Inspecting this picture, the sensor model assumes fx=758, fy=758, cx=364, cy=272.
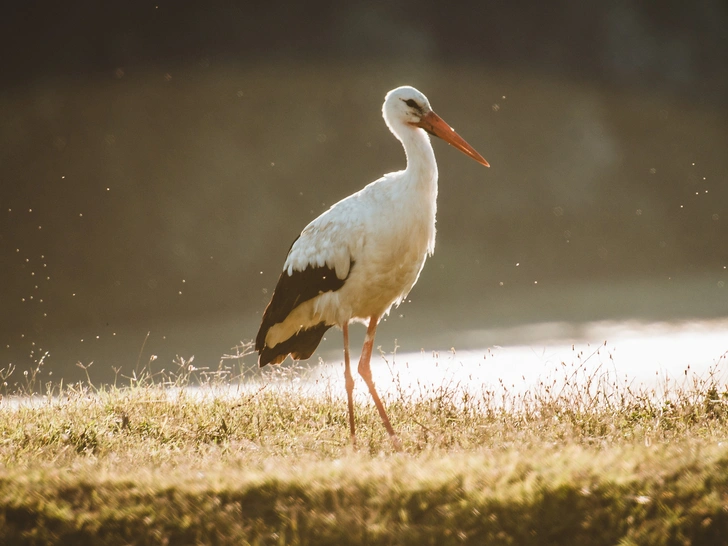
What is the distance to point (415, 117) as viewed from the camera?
6.10m

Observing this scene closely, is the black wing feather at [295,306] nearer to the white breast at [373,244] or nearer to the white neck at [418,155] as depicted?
the white breast at [373,244]

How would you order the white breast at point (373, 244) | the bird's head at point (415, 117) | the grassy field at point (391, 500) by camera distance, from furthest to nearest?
1. the bird's head at point (415, 117)
2. the white breast at point (373, 244)
3. the grassy field at point (391, 500)

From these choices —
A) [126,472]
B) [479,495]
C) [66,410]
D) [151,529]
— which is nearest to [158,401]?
[66,410]

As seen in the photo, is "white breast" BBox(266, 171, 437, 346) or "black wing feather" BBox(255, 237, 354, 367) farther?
"black wing feather" BBox(255, 237, 354, 367)

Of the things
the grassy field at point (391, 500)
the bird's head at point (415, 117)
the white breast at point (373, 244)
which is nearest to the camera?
the grassy field at point (391, 500)

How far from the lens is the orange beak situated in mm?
6113

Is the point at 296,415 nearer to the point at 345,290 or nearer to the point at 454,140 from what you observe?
the point at 345,290

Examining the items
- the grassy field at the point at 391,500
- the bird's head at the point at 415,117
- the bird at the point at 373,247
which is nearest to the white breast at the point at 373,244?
the bird at the point at 373,247

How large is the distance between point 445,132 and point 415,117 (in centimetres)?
27

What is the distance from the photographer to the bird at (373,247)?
18.8 feet

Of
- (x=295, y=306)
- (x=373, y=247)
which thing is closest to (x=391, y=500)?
(x=373, y=247)

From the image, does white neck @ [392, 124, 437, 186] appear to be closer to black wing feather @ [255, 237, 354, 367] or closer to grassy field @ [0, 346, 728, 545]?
black wing feather @ [255, 237, 354, 367]

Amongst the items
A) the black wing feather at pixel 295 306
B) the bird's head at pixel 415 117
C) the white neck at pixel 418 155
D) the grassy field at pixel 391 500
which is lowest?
the grassy field at pixel 391 500

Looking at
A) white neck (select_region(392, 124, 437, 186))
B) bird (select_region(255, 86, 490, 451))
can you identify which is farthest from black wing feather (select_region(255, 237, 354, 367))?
white neck (select_region(392, 124, 437, 186))
